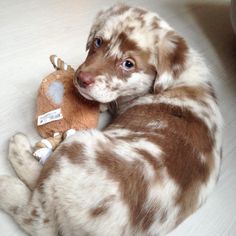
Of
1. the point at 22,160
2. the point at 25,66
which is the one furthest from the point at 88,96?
the point at 25,66

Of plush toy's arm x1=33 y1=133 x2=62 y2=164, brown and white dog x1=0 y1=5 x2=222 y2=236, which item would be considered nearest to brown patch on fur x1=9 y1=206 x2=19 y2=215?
brown and white dog x1=0 y1=5 x2=222 y2=236

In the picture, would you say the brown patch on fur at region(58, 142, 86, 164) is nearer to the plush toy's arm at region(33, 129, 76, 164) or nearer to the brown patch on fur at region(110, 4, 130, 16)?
the plush toy's arm at region(33, 129, 76, 164)

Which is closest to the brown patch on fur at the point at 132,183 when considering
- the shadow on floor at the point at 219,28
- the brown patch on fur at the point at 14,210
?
the brown patch on fur at the point at 14,210

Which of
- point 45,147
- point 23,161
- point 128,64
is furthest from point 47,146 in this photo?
point 128,64

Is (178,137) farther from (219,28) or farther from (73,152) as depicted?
(219,28)

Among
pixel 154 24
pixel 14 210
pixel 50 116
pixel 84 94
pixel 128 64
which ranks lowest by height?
pixel 14 210

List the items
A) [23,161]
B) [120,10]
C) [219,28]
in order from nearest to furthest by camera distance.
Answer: [23,161], [120,10], [219,28]
